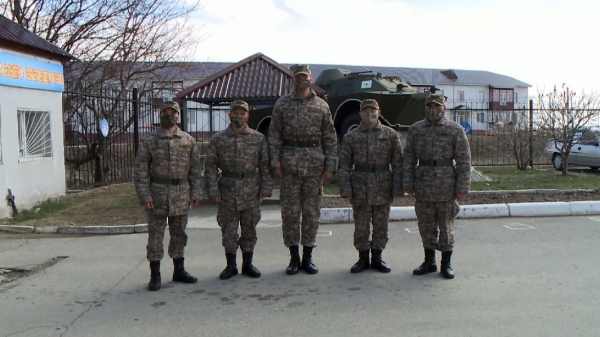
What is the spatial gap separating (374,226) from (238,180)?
4.58ft

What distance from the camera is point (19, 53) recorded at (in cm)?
892

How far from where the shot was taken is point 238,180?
16.4ft

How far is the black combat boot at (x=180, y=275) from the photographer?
195 inches

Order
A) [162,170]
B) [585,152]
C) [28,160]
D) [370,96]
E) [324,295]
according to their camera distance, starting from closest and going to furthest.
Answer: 1. [324,295]
2. [162,170]
3. [28,160]
4. [370,96]
5. [585,152]

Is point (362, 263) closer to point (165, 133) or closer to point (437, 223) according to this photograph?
point (437, 223)

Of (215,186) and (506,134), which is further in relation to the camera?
(506,134)

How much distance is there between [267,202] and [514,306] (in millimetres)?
5953

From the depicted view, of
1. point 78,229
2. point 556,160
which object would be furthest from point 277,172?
point 556,160

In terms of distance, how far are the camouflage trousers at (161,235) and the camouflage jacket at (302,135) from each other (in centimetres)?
103

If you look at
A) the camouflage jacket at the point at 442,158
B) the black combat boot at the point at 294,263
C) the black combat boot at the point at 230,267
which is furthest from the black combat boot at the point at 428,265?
the black combat boot at the point at 230,267

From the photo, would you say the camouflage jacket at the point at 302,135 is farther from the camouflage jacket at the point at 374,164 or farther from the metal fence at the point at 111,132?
the metal fence at the point at 111,132

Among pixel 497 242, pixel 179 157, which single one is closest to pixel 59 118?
pixel 179 157

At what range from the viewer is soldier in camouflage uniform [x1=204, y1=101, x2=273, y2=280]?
4988 mm

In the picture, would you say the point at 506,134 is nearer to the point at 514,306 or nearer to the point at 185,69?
the point at 185,69
